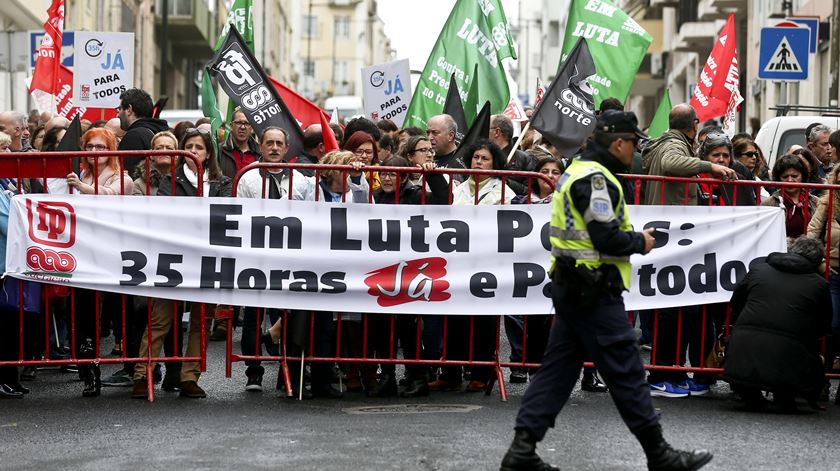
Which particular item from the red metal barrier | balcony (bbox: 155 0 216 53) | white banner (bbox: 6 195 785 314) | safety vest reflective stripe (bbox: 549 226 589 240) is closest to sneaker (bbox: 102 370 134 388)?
the red metal barrier

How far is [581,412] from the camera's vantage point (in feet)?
30.8

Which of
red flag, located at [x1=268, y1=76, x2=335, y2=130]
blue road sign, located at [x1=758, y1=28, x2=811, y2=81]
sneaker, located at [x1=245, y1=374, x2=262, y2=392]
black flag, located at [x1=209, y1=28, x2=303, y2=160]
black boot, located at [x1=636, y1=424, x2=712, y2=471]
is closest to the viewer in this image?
black boot, located at [x1=636, y1=424, x2=712, y2=471]

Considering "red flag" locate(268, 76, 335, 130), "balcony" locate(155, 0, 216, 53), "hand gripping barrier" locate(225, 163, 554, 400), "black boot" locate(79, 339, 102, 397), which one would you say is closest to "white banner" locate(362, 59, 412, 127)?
"red flag" locate(268, 76, 335, 130)

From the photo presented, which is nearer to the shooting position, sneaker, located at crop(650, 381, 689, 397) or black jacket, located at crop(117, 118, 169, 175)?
sneaker, located at crop(650, 381, 689, 397)

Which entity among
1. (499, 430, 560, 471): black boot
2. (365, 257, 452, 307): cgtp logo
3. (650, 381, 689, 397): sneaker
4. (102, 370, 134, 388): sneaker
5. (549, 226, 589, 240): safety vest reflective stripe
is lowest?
(102, 370, 134, 388): sneaker

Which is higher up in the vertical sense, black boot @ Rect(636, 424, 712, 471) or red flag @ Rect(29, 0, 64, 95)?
red flag @ Rect(29, 0, 64, 95)

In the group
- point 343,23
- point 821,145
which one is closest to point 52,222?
point 821,145

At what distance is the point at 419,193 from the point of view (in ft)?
33.0

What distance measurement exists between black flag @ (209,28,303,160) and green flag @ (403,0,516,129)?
3976mm

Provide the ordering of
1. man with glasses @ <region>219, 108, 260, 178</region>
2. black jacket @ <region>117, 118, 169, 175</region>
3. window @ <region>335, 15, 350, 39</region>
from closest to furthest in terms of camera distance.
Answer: black jacket @ <region>117, 118, 169, 175</region>, man with glasses @ <region>219, 108, 260, 178</region>, window @ <region>335, 15, 350, 39</region>

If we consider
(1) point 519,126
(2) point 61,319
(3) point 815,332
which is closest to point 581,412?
(3) point 815,332

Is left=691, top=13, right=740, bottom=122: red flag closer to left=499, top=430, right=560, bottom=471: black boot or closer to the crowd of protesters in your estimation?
the crowd of protesters

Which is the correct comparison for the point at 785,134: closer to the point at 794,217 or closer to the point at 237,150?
the point at 794,217

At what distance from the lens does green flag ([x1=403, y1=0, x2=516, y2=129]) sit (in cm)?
1551
